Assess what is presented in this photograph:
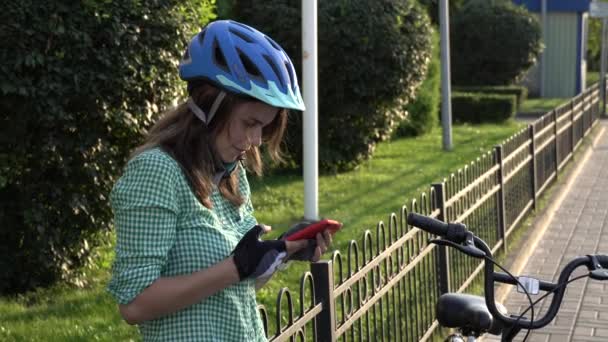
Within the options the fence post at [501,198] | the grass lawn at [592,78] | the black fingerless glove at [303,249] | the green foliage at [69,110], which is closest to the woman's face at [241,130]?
the black fingerless glove at [303,249]

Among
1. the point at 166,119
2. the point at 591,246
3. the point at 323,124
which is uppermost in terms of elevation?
the point at 166,119

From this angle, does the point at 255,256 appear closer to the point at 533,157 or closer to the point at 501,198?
the point at 501,198

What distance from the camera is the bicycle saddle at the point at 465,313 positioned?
9.22 ft

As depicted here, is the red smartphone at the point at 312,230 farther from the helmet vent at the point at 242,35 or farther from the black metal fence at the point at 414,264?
the black metal fence at the point at 414,264

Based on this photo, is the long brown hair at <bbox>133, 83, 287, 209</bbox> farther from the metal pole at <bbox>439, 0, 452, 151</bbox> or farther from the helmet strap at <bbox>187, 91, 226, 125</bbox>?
the metal pole at <bbox>439, 0, 452, 151</bbox>

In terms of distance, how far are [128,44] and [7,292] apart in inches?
70.2

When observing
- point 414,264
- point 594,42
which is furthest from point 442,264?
point 594,42

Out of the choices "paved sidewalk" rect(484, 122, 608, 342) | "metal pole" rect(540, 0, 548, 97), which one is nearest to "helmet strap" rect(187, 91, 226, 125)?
"paved sidewalk" rect(484, 122, 608, 342)

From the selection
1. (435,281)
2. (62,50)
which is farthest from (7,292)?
(435,281)

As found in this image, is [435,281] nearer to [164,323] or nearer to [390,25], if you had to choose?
[164,323]

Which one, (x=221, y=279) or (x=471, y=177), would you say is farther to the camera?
(x=471, y=177)

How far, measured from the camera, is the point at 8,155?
6.20 metres

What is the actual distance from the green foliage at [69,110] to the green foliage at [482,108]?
1597 centimetres

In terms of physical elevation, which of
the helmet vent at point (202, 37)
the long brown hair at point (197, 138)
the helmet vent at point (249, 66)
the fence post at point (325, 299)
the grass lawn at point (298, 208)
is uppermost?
the helmet vent at point (202, 37)
